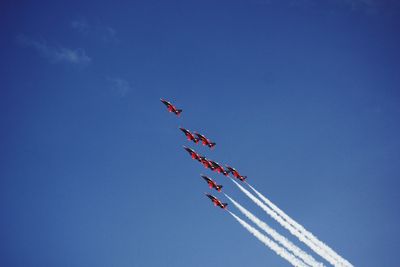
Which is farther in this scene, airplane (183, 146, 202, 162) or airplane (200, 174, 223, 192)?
airplane (183, 146, 202, 162)

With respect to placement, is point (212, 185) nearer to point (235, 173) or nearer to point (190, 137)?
point (235, 173)

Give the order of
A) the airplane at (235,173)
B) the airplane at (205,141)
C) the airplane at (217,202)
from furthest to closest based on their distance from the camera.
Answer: the airplane at (205,141) < the airplane at (235,173) < the airplane at (217,202)

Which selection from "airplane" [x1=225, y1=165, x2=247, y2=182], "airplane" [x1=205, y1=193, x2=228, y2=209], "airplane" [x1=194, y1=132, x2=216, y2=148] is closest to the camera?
"airplane" [x1=205, y1=193, x2=228, y2=209]

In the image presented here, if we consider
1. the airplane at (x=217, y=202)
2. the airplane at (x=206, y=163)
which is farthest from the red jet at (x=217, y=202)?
the airplane at (x=206, y=163)

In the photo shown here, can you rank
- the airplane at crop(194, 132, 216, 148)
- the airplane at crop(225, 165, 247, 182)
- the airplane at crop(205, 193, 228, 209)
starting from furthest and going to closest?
Answer: the airplane at crop(194, 132, 216, 148)
the airplane at crop(225, 165, 247, 182)
the airplane at crop(205, 193, 228, 209)

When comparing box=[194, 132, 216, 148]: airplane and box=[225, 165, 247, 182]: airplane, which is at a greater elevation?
box=[194, 132, 216, 148]: airplane

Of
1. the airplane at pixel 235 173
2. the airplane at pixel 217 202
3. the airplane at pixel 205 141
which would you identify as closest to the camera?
the airplane at pixel 217 202

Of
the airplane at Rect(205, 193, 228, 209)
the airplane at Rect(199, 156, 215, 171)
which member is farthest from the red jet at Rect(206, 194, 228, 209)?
the airplane at Rect(199, 156, 215, 171)

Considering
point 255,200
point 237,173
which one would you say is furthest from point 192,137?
point 255,200

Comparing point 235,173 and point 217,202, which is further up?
point 235,173

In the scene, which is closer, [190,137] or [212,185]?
[212,185]

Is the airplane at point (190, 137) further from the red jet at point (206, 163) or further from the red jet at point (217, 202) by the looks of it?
the red jet at point (217, 202)

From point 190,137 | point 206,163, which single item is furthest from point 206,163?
point 190,137

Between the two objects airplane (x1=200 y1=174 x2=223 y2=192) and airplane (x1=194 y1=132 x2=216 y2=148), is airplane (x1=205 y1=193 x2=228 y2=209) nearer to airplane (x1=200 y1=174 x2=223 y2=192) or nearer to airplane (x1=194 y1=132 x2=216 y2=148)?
airplane (x1=200 y1=174 x2=223 y2=192)
